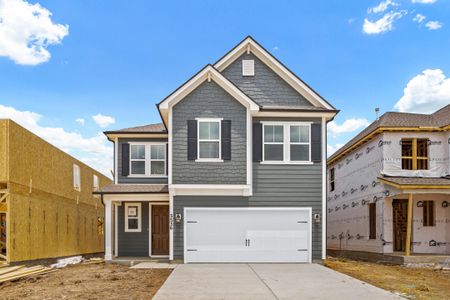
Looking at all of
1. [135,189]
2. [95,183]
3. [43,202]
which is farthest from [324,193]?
[95,183]

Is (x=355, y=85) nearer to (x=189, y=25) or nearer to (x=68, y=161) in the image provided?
(x=189, y=25)

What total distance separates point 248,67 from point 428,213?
403 inches

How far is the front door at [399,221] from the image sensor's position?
21.3 meters

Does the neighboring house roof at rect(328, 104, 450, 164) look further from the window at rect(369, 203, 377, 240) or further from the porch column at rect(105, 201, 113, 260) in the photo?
the porch column at rect(105, 201, 113, 260)

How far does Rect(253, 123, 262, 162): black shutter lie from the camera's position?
1747cm

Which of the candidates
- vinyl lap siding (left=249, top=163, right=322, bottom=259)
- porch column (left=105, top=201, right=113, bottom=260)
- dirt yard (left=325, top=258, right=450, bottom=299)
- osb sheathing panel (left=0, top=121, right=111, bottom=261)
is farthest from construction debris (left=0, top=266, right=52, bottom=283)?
dirt yard (left=325, top=258, right=450, bottom=299)

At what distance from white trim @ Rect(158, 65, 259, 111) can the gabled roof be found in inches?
70.6

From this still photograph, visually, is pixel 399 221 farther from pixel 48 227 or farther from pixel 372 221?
pixel 48 227

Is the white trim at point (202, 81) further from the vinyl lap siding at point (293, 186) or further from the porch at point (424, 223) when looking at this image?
the porch at point (424, 223)

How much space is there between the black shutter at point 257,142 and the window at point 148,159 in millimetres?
4509

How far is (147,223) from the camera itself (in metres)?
19.9

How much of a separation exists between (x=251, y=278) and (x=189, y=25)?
9747 mm

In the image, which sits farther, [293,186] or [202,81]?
[293,186]

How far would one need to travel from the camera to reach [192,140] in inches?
671
